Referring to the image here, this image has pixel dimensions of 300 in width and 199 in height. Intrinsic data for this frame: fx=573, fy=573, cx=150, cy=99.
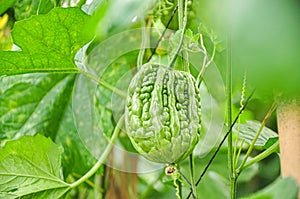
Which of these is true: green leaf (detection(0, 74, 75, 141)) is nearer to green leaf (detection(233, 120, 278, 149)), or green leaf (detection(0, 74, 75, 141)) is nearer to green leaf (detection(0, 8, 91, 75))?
green leaf (detection(0, 8, 91, 75))

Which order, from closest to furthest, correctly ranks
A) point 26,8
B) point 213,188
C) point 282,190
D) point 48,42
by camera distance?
point 282,190, point 48,42, point 26,8, point 213,188

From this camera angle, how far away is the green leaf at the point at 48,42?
0.77m

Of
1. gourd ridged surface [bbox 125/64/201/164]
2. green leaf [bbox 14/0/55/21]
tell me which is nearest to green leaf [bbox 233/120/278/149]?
gourd ridged surface [bbox 125/64/201/164]

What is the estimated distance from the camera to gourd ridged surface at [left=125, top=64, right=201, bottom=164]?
0.62m

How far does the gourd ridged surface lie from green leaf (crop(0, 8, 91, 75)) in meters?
0.15

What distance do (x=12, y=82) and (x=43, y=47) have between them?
1.02 ft

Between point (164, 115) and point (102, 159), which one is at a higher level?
point (164, 115)

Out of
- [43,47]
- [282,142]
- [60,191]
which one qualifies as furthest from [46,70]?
[282,142]

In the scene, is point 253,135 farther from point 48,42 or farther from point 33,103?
point 33,103

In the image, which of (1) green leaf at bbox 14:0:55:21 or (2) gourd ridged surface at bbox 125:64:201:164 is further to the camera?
(1) green leaf at bbox 14:0:55:21

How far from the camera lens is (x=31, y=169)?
0.86 m

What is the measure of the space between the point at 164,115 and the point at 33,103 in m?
0.55

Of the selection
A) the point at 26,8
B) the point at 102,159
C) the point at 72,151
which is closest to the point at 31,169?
the point at 102,159

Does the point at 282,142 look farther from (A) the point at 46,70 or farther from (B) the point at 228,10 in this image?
(A) the point at 46,70
